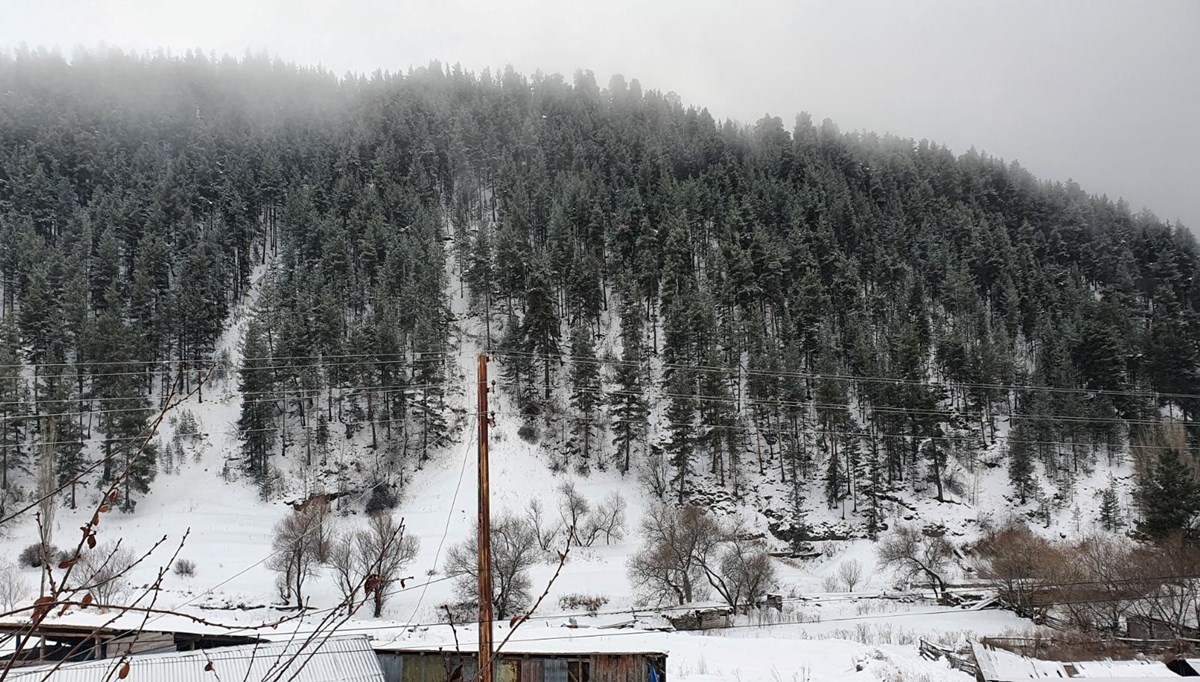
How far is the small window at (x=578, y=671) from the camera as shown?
17.9 meters

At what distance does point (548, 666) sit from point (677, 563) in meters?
18.3

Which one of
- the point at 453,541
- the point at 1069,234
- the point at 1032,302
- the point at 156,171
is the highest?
the point at 156,171

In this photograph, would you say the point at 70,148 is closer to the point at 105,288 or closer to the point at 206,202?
the point at 206,202

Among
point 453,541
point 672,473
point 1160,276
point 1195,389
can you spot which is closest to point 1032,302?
point 1195,389

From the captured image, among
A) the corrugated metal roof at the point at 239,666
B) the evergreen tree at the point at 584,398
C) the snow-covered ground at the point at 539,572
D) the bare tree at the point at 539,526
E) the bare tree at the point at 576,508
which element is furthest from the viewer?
the evergreen tree at the point at 584,398

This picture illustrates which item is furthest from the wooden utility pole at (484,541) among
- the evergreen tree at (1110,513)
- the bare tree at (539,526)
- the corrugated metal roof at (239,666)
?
the evergreen tree at (1110,513)

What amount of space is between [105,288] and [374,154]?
44339 mm

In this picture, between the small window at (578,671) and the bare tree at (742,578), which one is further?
the bare tree at (742,578)

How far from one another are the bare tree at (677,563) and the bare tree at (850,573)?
7.65 m

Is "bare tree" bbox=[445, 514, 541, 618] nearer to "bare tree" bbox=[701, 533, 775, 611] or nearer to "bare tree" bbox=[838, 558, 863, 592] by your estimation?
"bare tree" bbox=[701, 533, 775, 611]

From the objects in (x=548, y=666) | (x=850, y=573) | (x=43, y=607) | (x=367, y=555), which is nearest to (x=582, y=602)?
(x=367, y=555)

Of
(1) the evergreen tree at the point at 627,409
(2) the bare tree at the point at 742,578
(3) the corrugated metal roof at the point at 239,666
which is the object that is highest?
(1) the evergreen tree at the point at 627,409

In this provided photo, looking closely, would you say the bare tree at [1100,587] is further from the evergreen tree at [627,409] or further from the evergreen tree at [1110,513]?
the evergreen tree at [627,409]

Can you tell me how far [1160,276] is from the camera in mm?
88312
